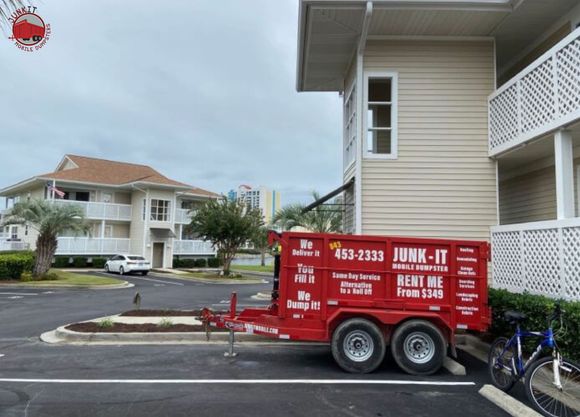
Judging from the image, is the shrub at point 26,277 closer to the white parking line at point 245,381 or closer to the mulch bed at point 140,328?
the mulch bed at point 140,328

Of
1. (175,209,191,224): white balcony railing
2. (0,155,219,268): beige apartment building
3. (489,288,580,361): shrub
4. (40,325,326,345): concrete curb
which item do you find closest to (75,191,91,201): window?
(0,155,219,268): beige apartment building

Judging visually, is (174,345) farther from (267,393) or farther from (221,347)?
(267,393)

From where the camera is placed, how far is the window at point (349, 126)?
38.0 feet

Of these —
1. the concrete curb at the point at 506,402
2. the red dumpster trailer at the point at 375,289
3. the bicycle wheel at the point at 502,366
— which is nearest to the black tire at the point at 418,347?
the red dumpster trailer at the point at 375,289

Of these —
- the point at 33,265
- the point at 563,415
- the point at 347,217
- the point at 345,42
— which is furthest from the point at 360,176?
the point at 33,265

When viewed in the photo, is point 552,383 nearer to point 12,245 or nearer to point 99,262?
point 99,262

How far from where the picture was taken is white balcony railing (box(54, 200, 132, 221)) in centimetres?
3550

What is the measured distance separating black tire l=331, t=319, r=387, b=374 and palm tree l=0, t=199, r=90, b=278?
22547 mm

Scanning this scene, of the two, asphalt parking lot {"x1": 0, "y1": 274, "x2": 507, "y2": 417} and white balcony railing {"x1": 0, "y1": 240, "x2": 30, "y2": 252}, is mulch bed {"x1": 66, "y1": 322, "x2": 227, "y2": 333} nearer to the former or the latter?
asphalt parking lot {"x1": 0, "y1": 274, "x2": 507, "y2": 417}

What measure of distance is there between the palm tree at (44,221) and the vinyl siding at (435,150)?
67.9 feet

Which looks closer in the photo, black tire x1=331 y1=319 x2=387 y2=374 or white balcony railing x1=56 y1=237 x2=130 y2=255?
black tire x1=331 y1=319 x2=387 y2=374

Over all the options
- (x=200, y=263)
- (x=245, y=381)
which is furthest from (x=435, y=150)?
(x=200, y=263)

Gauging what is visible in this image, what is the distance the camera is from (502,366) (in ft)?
20.4

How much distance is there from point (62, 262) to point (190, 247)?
1063cm
